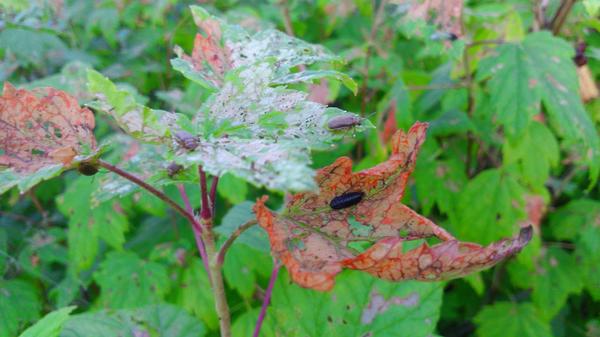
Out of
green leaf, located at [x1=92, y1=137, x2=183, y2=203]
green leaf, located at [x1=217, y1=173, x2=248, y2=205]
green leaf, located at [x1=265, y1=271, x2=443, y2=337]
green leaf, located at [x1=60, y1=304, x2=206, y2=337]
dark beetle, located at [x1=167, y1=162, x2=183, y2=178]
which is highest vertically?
dark beetle, located at [x1=167, y1=162, x2=183, y2=178]

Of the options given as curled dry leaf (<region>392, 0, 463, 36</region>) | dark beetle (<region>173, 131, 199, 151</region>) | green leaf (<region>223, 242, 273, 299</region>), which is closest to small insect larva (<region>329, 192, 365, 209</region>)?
dark beetle (<region>173, 131, 199, 151</region>)

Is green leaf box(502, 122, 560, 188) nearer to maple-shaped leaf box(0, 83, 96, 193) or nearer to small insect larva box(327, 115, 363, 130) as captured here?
small insect larva box(327, 115, 363, 130)

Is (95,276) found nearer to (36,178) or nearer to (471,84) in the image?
(36,178)

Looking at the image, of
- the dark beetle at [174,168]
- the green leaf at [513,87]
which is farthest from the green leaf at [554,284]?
the dark beetle at [174,168]

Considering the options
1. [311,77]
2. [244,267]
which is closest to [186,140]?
[311,77]

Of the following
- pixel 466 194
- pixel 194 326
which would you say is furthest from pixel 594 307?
pixel 194 326

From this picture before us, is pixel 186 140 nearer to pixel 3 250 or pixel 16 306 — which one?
pixel 16 306
